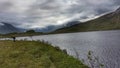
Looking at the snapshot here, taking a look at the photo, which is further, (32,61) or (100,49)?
(100,49)

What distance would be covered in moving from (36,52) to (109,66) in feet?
34.2

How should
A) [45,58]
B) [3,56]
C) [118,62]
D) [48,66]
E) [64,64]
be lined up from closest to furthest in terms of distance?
[48,66]
[64,64]
[45,58]
[3,56]
[118,62]

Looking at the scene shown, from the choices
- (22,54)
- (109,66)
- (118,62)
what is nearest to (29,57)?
(22,54)

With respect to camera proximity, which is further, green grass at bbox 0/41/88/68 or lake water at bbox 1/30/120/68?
lake water at bbox 1/30/120/68

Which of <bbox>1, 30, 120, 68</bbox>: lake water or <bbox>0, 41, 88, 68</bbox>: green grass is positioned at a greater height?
<bbox>0, 41, 88, 68</bbox>: green grass

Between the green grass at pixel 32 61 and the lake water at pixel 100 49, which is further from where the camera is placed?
the lake water at pixel 100 49

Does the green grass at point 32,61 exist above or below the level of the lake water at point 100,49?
above

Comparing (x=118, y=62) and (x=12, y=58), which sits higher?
(x=12, y=58)

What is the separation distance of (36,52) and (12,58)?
10.9 ft

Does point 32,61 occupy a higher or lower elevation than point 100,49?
higher

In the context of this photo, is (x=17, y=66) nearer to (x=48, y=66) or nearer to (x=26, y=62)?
(x=26, y=62)

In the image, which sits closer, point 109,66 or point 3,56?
point 3,56

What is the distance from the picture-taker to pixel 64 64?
16484 mm

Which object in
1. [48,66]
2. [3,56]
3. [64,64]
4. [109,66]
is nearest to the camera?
[48,66]
